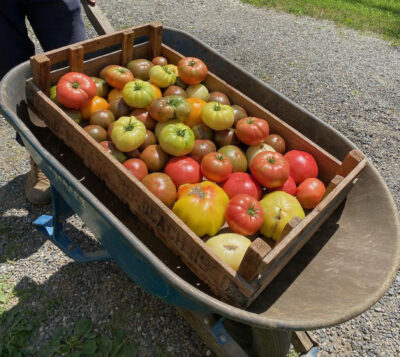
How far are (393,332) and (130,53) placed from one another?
308 cm

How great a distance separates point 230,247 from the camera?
2.03 meters

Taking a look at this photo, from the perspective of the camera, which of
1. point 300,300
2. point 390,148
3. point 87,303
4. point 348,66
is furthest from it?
point 348,66

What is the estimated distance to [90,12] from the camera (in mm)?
Answer: 3404

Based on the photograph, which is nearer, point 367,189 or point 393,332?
point 367,189

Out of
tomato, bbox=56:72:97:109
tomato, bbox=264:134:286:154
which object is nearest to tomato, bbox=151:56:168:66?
tomato, bbox=56:72:97:109

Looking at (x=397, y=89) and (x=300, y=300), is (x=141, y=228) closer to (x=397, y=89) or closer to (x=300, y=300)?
(x=300, y=300)

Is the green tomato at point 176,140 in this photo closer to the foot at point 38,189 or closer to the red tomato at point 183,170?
the red tomato at point 183,170

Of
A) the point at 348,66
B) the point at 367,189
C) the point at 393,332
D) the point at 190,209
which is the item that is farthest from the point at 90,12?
the point at 348,66

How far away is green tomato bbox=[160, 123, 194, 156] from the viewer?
94.3 inches

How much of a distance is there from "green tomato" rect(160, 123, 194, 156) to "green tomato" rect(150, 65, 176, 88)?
51 cm

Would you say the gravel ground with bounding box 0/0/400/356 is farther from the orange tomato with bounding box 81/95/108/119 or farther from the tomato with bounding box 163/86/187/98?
the tomato with bounding box 163/86/187/98

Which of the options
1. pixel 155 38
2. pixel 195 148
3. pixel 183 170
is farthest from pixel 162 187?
pixel 155 38

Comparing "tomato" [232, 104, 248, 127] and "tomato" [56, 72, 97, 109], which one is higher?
"tomato" [56, 72, 97, 109]

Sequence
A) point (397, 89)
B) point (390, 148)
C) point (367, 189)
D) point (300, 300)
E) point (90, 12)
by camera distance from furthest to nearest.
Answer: point (397, 89) < point (390, 148) < point (90, 12) < point (367, 189) < point (300, 300)
